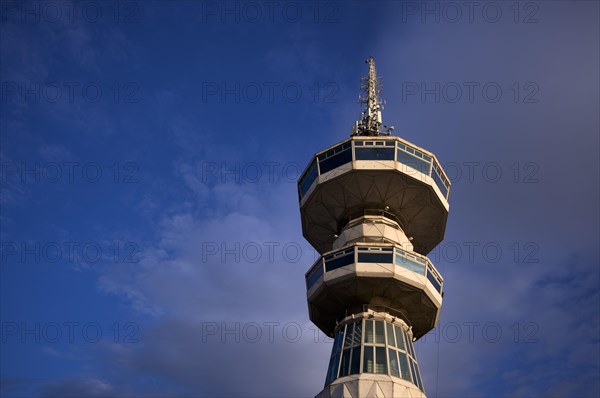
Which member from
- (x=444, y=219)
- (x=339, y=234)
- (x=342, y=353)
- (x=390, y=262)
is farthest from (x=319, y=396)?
(x=444, y=219)

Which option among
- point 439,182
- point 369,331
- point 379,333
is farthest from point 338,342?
point 439,182

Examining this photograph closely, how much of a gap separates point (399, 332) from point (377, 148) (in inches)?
665

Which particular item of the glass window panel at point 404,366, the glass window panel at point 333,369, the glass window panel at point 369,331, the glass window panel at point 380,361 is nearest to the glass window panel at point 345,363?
the glass window panel at point 333,369

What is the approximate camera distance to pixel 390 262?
60844 millimetres

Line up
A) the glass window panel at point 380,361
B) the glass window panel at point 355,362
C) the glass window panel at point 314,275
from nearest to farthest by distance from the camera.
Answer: the glass window panel at point 380,361, the glass window panel at point 355,362, the glass window panel at point 314,275

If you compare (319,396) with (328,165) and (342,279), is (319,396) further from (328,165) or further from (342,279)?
(328,165)

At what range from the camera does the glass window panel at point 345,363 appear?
5788cm

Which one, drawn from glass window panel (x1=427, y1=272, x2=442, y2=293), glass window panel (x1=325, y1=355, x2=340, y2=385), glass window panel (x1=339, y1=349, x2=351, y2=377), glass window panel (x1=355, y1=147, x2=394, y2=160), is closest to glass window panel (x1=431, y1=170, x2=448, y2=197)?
glass window panel (x1=355, y1=147, x2=394, y2=160)

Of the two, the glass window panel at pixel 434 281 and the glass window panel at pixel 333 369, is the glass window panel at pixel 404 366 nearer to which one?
the glass window panel at pixel 333 369

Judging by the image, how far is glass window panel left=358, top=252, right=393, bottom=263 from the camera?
2402 inches

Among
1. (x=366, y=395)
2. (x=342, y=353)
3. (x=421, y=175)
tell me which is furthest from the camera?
(x=421, y=175)

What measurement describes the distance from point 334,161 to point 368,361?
19177mm

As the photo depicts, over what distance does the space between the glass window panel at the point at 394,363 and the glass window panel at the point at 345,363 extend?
3421 millimetres

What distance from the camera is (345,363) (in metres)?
58.6
